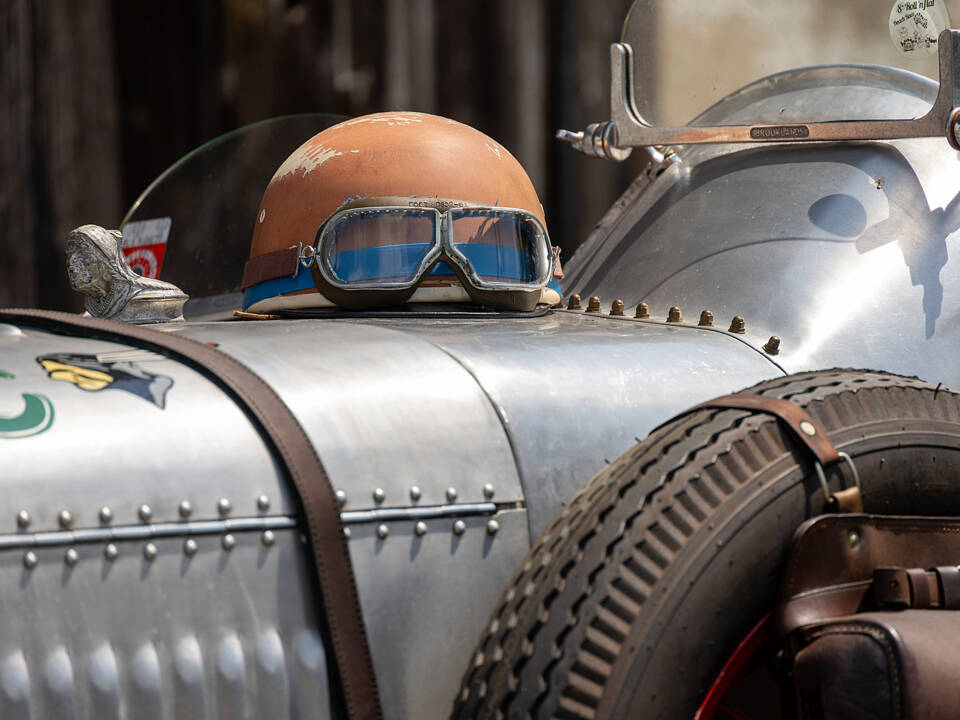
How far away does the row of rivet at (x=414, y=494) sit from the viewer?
1.31m

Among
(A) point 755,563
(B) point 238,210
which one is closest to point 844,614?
(A) point 755,563

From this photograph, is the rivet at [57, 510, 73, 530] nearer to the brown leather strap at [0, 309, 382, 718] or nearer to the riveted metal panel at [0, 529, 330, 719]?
the riveted metal panel at [0, 529, 330, 719]

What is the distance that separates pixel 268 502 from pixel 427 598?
198 millimetres

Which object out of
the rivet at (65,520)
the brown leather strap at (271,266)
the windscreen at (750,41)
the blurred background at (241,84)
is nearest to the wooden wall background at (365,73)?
the blurred background at (241,84)

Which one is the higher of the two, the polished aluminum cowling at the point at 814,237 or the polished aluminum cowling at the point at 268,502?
the polished aluminum cowling at the point at 814,237

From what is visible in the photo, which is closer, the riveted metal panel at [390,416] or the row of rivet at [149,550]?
the row of rivet at [149,550]

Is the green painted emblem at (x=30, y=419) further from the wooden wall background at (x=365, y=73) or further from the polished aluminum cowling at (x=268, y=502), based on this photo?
the wooden wall background at (x=365, y=73)

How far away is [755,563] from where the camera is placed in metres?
1.25

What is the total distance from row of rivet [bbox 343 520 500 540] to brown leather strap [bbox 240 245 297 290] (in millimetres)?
653

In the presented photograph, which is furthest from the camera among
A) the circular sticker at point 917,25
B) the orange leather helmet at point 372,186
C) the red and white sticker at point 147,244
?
the red and white sticker at point 147,244

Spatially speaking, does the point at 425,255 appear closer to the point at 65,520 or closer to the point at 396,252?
the point at 396,252

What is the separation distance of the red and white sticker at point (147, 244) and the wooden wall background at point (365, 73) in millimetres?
1665

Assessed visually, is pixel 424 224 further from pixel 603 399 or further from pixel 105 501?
pixel 105 501

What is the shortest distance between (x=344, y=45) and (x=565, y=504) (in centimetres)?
306
